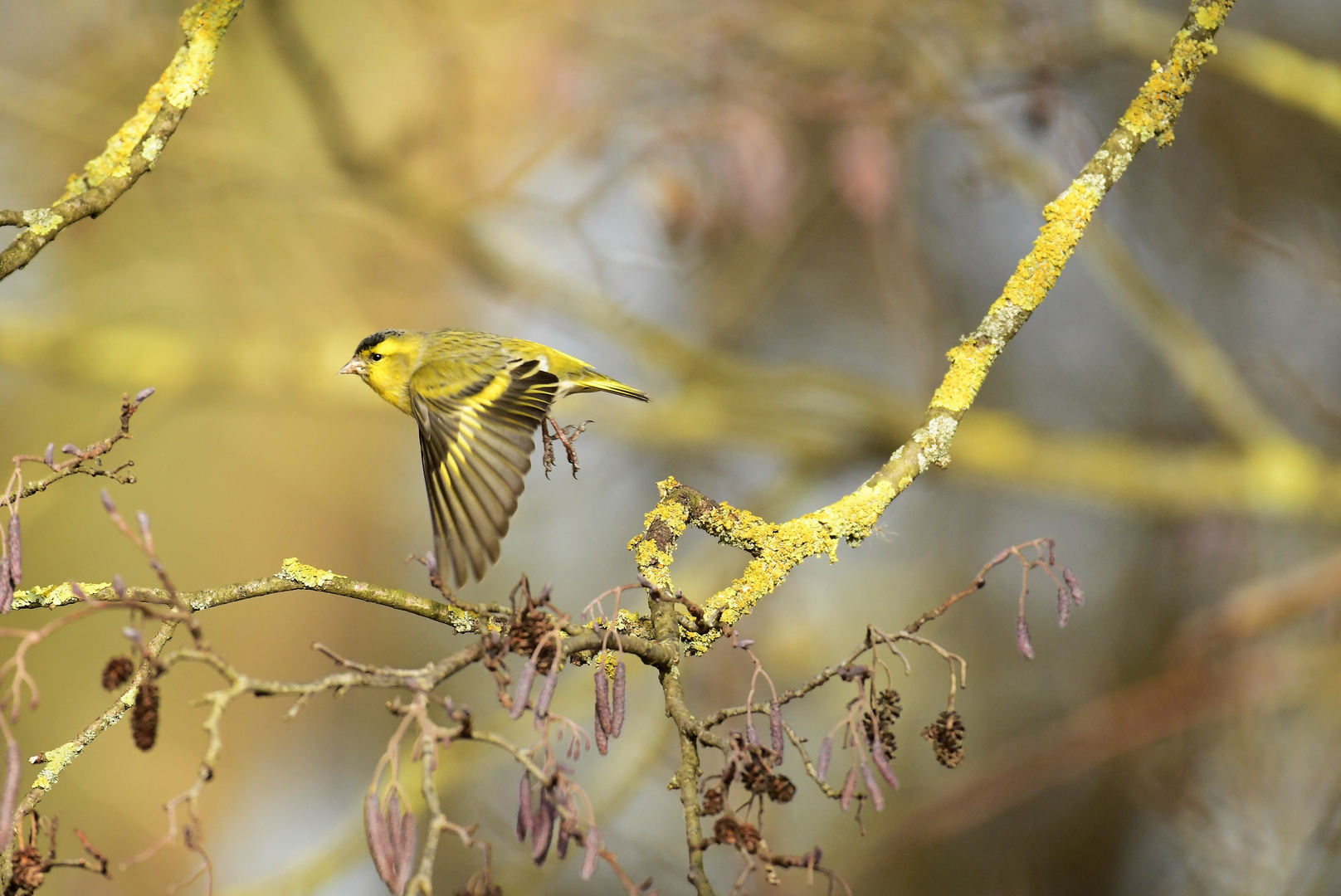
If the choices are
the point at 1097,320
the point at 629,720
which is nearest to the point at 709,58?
the point at 629,720

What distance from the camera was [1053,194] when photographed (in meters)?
3.31

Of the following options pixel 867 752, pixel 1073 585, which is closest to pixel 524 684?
pixel 867 752

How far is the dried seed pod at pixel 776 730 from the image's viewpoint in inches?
37.4

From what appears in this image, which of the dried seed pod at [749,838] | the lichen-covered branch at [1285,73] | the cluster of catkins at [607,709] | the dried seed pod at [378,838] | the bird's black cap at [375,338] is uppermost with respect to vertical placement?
the lichen-covered branch at [1285,73]

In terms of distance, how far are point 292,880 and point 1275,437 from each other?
11.3 feet

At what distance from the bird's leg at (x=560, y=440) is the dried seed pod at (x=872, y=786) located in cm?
75

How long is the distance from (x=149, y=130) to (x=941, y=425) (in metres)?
1.16

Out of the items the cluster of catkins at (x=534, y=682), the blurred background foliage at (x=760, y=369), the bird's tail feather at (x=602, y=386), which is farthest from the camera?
the blurred background foliage at (x=760, y=369)

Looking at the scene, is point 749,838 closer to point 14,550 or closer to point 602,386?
point 14,550

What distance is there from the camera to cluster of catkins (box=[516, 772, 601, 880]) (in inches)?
33.0

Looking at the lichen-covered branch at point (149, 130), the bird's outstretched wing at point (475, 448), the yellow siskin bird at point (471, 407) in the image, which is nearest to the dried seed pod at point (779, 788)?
the yellow siskin bird at point (471, 407)

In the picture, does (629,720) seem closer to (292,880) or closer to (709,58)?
(292,880)

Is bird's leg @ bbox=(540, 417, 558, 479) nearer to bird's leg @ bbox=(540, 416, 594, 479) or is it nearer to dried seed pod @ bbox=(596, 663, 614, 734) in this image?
bird's leg @ bbox=(540, 416, 594, 479)

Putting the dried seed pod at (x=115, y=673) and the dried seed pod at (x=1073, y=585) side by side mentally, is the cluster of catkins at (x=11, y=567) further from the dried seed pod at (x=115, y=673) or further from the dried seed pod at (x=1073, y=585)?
the dried seed pod at (x=1073, y=585)
